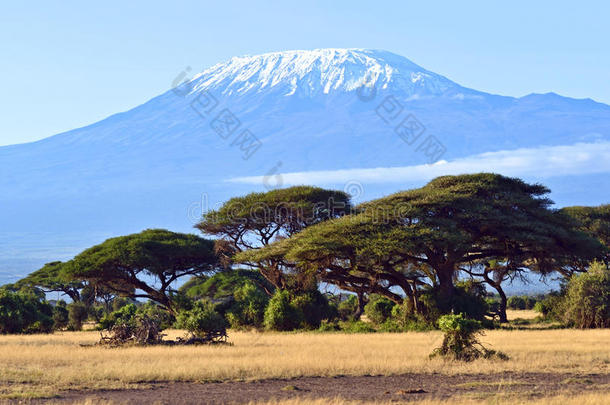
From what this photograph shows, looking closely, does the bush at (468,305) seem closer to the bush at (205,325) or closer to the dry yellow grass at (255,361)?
the dry yellow grass at (255,361)

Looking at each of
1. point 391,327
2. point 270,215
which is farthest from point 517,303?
point 391,327

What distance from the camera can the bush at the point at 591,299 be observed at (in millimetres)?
41469

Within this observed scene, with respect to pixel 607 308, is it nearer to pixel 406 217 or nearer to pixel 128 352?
pixel 406 217

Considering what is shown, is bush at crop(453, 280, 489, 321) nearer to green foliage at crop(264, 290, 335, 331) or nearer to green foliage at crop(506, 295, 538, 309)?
green foliage at crop(264, 290, 335, 331)

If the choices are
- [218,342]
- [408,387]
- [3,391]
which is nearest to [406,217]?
[218,342]

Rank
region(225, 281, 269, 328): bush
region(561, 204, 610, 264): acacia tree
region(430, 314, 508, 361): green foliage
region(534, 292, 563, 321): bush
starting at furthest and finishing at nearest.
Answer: region(561, 204, 610, 264): acacia tree < region(225, 281, 269, 328): bush < region(534, 292, 563, 321): bush < region(430, 314, 508, 361): green foliage

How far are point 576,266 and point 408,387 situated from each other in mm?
36670

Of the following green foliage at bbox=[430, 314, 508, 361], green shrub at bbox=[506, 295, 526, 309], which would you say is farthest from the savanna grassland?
green shrub at bbox=[506, 295, 526, 309]

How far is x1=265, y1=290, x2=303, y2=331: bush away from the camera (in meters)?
44.9

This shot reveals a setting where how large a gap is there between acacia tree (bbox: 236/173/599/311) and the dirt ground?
1839 cm

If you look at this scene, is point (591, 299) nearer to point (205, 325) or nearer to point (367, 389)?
point (205, 325)

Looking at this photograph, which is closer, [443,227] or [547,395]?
[547,395]

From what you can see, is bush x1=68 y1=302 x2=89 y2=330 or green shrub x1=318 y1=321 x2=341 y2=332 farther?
bush x1=68 y1=302 x2=89 y2=330

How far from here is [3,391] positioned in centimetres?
1938
